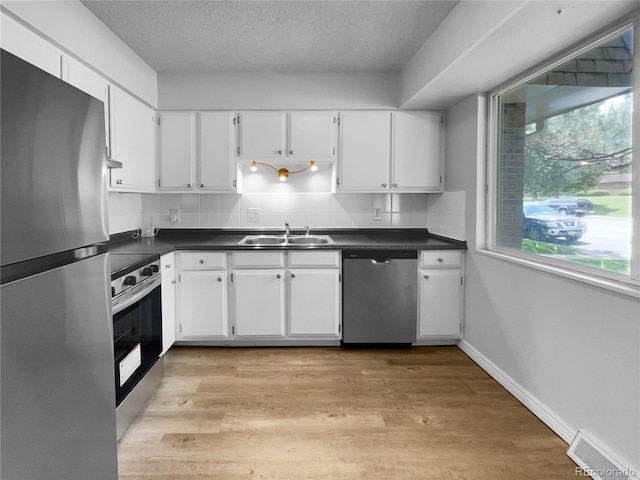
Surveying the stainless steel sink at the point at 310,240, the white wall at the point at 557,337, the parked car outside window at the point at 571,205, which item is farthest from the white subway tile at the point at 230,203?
the parked car outside window at the point at 571,205

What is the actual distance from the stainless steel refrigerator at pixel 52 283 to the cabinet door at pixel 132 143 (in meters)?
1.89

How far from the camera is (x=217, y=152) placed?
3389 mm

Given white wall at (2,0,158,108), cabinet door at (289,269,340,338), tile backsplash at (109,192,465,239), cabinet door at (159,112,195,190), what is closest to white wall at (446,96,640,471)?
tile backsplash at (109,192,465,239)

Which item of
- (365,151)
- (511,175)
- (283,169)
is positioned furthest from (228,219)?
(511,175)

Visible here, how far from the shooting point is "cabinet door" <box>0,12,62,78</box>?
5.35ft

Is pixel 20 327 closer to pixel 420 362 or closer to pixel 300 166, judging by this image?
pixel 420 362

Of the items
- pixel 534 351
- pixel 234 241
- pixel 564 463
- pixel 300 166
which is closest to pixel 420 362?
pixel 534 351

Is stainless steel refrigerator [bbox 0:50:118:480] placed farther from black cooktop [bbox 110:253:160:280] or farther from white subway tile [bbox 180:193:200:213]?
white subway tile [bbox 180:193:200:213]

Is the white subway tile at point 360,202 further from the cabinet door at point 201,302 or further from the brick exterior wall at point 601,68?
the brick exterior wall at point 601,68

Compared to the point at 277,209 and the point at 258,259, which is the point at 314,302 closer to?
the point at 258,259

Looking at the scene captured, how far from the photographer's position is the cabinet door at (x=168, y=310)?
277 cm

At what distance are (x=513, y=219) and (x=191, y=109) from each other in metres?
2.76

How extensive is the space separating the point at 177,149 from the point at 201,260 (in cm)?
105

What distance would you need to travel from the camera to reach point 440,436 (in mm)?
1979
